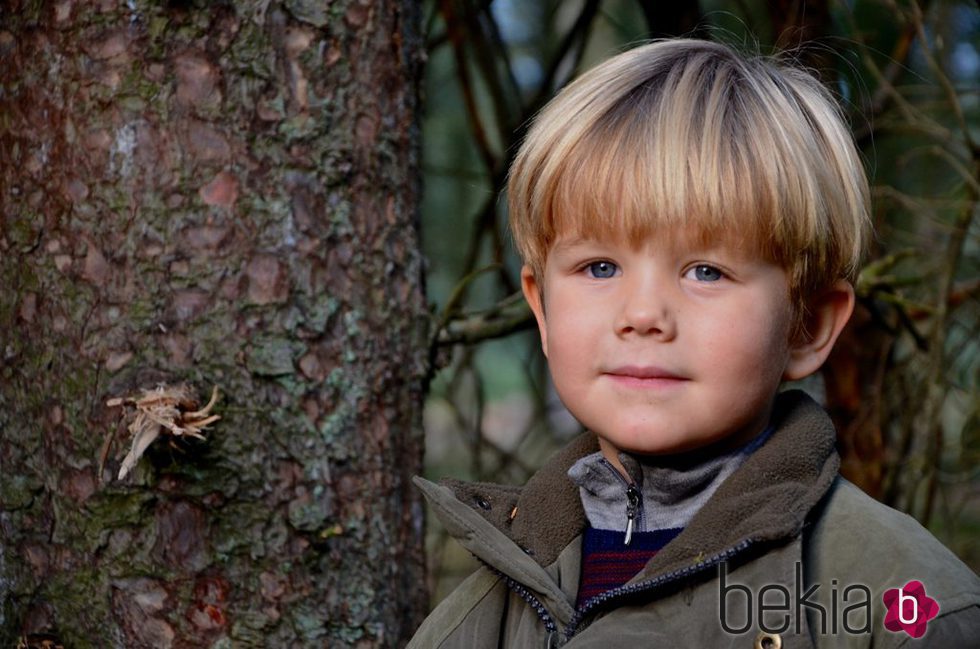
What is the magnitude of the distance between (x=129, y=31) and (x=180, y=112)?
158mm

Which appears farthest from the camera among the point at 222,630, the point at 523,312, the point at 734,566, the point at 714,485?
the point at 523,312

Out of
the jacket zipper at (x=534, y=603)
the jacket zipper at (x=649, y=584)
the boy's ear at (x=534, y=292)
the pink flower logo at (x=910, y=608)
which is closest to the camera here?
the pink flower logo at (x=910, y=608)

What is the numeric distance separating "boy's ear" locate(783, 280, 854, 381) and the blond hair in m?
0.03

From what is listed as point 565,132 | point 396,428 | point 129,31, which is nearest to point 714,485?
point 565,132

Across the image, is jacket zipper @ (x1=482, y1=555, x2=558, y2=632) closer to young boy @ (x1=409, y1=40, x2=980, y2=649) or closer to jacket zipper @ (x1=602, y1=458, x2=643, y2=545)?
young boy @ (x1=409, y1=40, x2=980, y2=649)

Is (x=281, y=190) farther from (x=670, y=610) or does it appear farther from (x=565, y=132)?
(x=670, y=610)

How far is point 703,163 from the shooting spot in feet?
5.08

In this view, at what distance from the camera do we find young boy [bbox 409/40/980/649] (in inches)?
57.2

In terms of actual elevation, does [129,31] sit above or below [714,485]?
above

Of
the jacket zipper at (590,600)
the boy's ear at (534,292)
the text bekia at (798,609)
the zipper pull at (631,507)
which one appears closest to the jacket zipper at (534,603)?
the jacket zipper at (590,600)

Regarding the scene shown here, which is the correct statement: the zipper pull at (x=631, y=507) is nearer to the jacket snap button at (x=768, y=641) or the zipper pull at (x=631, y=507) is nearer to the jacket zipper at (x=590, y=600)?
the jacket zipper at (x=590, y=600)

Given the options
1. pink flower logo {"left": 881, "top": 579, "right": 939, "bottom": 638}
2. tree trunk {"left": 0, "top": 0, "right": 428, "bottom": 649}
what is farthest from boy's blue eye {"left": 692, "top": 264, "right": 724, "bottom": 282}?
tree trunk {"left": 0, "top": 0, "right": 428, "bottom": 649}

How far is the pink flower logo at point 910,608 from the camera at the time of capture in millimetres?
1355

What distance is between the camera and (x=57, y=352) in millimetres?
2000
